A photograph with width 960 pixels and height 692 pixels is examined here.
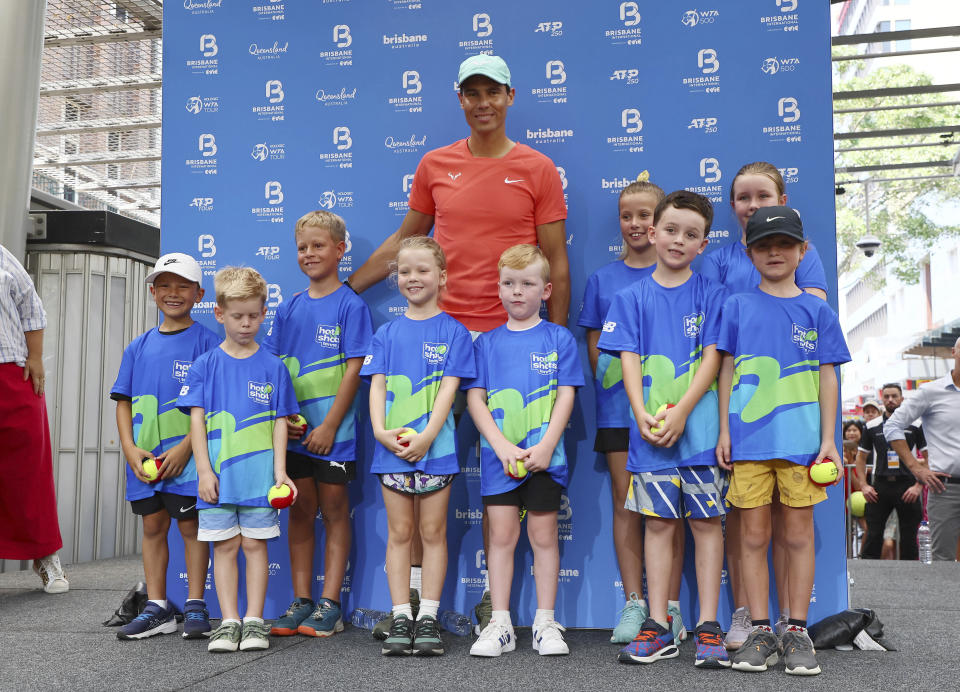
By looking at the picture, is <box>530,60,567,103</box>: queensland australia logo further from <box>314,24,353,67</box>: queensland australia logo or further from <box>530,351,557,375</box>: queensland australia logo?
<box>530,351,557,375</box>: queensland australia logo

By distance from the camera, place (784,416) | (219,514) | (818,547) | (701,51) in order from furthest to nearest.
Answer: (701,51) → (818,547) → (219,514) → (784,416)

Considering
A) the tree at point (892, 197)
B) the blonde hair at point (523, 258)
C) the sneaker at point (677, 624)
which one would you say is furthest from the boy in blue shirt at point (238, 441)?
the tree at point (892, 197)

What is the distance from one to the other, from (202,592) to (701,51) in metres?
3.20

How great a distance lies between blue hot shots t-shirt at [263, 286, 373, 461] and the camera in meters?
3.74

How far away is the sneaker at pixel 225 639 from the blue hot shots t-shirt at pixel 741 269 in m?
2.35

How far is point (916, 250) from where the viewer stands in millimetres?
18438

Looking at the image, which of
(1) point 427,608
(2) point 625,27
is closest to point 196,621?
(1) point 427,608

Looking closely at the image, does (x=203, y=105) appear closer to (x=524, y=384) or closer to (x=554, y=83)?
(x=554, y=83)

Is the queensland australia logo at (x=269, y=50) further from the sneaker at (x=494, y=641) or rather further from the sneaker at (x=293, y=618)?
the sneaker at (x=494, y=641)

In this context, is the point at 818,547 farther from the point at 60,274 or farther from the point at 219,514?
the point at 60,274

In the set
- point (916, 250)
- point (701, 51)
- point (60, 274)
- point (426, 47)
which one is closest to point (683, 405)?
point (701, 51)

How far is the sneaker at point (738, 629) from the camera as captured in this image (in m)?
3.25

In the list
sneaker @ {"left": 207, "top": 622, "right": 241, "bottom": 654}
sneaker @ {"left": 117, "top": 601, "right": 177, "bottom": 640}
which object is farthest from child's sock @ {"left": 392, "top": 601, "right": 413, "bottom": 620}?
sneaker @ {"left": 117, "top": 601, "right": 177, "bottom": 640}

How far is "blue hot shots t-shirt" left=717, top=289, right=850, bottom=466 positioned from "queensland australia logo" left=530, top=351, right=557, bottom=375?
63cm
